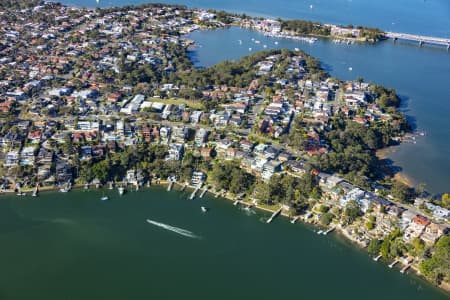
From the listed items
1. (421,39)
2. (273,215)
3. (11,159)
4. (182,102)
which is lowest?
(273,215)

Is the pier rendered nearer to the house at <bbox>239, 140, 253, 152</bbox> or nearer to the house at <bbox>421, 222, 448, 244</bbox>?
the house at <bbox>239, 140, 253, 152</bbox>

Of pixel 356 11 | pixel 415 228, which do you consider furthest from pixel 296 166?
pixel 356 11

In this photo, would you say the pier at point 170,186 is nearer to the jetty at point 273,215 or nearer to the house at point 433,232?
the jetty at point 273,215

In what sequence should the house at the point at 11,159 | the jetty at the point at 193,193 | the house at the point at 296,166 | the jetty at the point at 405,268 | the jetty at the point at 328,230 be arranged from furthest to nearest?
the house at the point at 296,166, the house at the point at 11,159, the jetty at the point at 193,193, the jetty at the point at 328,230, the jetty at the point at 405,268

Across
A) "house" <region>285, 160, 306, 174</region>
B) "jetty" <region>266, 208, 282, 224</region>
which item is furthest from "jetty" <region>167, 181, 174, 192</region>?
"house" <region>285, 160, 306, 174</region>

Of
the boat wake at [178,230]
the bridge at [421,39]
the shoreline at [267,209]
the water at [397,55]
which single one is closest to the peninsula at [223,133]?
the shoreline at [267,209]

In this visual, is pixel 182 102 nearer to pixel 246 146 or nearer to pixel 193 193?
pixel 246 146

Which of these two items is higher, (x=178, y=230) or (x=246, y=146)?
(x=246, y=146)
